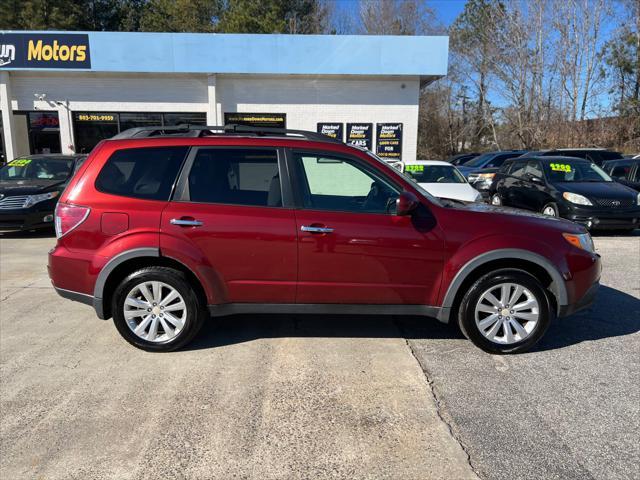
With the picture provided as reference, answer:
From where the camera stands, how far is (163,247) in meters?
3.75

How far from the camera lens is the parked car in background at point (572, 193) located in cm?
896

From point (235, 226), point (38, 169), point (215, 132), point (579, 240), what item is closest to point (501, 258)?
point (579, 240)

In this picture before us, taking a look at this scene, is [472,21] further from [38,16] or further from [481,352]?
[481,352]

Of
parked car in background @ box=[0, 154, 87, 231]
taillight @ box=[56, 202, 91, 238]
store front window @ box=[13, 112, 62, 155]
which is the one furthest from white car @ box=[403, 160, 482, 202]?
store front window @ box=[13, 112, 62, 155]

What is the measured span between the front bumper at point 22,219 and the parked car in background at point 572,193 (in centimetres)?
975

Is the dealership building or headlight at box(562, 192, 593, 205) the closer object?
headlight at box(562, 192, 593, 205)

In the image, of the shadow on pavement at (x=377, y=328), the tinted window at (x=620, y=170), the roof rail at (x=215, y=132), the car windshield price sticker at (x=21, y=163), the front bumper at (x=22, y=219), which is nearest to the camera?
the roof rail at (x=215, y=132)

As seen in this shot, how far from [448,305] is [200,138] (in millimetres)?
2589

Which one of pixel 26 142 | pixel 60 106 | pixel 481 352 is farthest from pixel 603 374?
pixel 26 142

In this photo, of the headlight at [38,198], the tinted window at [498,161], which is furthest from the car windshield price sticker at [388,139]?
the headlight at [38,198]

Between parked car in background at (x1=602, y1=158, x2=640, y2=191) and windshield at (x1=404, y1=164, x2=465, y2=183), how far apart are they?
179 inches

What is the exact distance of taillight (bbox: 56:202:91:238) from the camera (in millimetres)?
3814

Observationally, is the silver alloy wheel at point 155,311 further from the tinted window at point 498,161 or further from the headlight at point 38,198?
the tinted window at point 498,161

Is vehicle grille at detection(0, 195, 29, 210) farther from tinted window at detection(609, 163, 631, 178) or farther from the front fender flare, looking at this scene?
tinted window at detection(609, 163, 631, 178)
